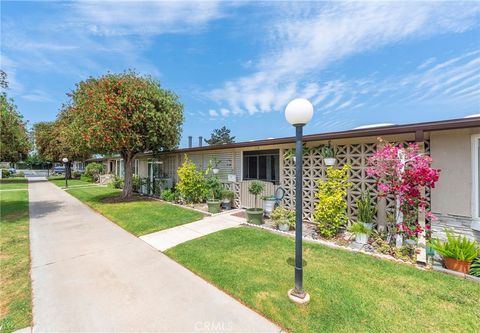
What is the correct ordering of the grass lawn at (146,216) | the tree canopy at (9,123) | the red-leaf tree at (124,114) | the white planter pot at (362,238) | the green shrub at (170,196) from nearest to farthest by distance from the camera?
the white planter pot at (362,238) < the grass lawn at (146,216) < the tree canopy at (9,123) < the red-leaf tree at (124,114) < the green shrub at (170,196)

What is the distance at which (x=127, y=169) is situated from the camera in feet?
43.2

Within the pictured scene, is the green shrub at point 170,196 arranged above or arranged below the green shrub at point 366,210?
below

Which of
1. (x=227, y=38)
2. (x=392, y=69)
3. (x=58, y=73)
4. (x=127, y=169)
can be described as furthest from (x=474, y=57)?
(x=58, y=73)

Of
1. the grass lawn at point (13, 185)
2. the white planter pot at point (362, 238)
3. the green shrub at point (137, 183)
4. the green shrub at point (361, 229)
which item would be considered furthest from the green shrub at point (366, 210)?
the grass lawn at point (13, 185)

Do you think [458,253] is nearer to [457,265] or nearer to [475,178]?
[457,265]

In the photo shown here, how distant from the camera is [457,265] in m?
3.97

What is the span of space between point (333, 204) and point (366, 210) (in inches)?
32.6

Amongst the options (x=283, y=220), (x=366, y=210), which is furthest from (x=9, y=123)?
(x=366, y=210)

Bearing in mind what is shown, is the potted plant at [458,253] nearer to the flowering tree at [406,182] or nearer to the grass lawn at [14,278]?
the flowering tree at [406,182]

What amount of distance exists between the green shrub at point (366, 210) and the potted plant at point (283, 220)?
6.07ft

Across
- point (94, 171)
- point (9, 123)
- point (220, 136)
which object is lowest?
point (94, 171)

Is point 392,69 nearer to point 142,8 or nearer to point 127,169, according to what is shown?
point 142,8

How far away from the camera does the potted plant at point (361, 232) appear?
5.30 m

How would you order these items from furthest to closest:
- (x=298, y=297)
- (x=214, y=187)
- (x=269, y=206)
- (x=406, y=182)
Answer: (x=214, y=187)
(x=269, y=206)
(x=406, y=182)
(x=298, y=297)
